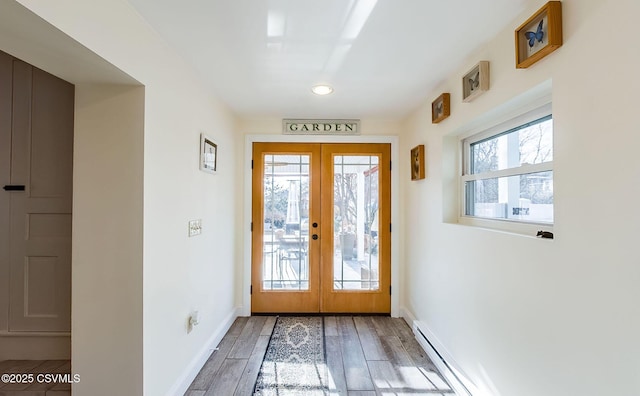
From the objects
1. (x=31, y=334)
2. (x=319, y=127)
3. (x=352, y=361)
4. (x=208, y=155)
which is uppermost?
(x=319, y=127)

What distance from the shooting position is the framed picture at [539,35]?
1.20m

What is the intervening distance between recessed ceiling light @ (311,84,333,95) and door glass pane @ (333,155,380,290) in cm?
98

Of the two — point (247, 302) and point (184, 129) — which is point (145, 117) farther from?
point (247, 302)

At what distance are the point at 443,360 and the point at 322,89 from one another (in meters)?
2.32

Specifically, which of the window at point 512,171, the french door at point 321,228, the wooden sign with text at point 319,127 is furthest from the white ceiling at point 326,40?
the french door at point 321,228

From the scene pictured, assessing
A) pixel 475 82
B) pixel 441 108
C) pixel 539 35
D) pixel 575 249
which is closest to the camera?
pixel 575 249

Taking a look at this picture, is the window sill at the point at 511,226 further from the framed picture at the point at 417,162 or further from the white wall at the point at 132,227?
the white wall at the point at 132,227

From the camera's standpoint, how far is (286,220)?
3.37m

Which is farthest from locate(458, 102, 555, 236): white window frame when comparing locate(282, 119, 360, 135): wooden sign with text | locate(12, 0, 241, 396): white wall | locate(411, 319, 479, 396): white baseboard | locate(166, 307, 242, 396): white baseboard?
locate(166, 307, 242, 396): white baseboard

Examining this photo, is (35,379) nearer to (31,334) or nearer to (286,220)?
(31,334)

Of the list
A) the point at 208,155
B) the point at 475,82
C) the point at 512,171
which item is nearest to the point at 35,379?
the point at 208,155

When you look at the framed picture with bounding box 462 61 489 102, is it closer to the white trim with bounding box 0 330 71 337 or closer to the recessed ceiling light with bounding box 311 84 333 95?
the recessed ceiling light with bounding box 311 84 333 95

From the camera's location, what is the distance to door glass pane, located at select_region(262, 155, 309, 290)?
337 centimetres

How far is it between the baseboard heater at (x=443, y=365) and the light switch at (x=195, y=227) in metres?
2.10
